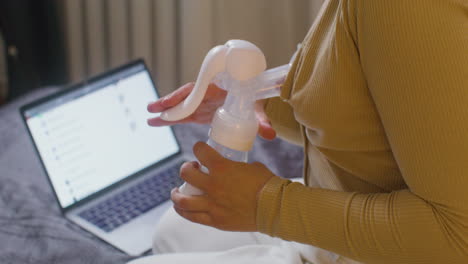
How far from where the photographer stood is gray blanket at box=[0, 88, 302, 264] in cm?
103

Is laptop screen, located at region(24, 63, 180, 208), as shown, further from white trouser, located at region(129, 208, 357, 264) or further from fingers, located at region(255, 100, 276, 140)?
fingers, located at region(255, 100, 276, 140)

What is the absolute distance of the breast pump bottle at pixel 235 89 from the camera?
0.73 m

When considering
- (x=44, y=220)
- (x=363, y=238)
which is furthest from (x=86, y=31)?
(x=363, y=238)

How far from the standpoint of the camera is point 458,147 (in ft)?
1.98

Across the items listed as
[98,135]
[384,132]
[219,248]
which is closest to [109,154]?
[98,135]

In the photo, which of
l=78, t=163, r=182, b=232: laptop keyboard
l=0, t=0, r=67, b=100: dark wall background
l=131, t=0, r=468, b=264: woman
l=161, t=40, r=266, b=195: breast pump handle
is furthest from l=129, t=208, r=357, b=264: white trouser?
l=0, t=0, r=67, b=100: dark wall background

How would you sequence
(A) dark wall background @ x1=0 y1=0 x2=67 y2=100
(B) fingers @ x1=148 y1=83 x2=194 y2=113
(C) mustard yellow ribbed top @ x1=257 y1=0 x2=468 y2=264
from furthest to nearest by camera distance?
(A) dark wall background @ x1=0 y1=0 x2=67 y2=100 < (B) fingers @ x1=148 y1=83 x2=194 y2=113 < (C) mustard yellow ribbed top @ x1=257 y1=0 x2=468 y2=264

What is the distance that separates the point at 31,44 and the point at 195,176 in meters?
1.50

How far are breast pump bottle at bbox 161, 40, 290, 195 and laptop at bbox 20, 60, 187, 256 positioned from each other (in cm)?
39

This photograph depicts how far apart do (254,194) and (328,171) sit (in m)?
0.14

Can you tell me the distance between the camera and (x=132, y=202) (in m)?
1.20

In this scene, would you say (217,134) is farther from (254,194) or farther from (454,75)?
(454,75)

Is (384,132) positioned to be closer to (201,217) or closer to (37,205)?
(201,217)

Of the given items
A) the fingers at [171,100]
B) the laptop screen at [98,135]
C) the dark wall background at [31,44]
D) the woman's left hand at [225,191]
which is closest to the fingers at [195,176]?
the woman's left hand at [225,191]
